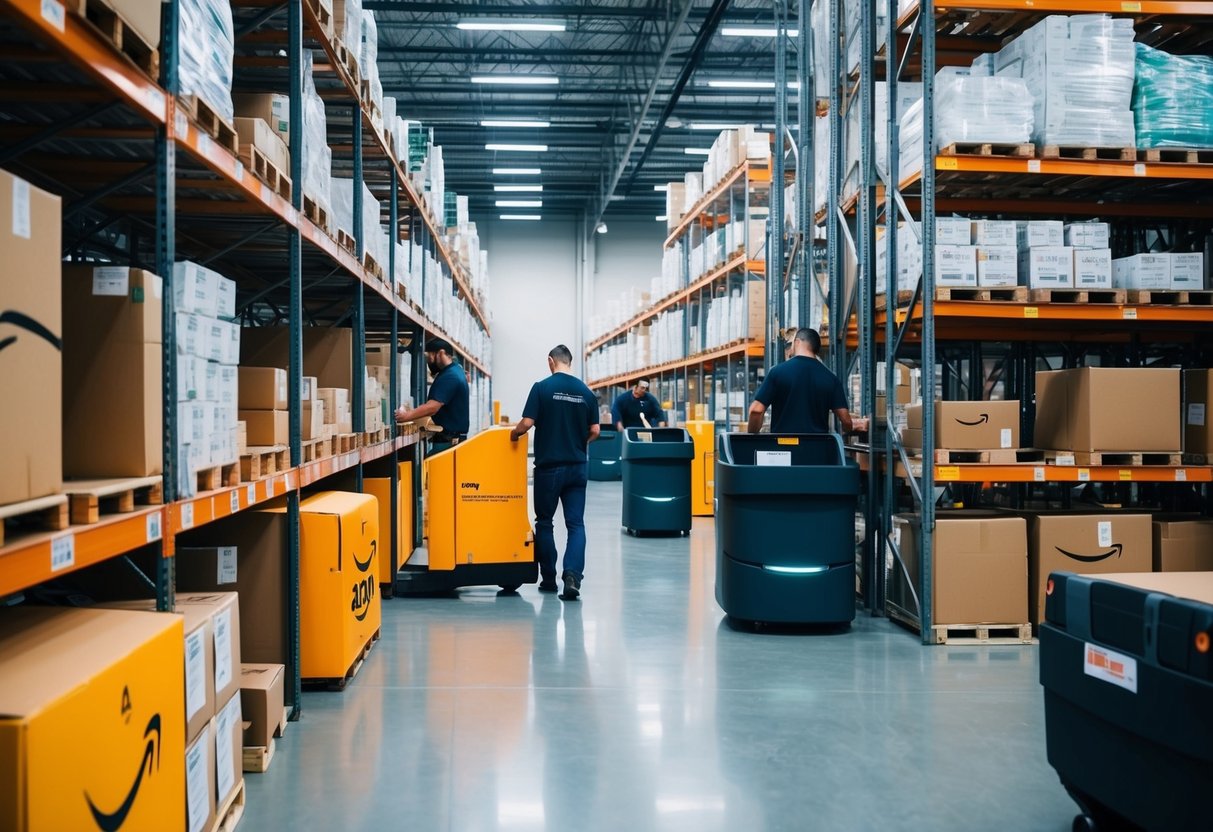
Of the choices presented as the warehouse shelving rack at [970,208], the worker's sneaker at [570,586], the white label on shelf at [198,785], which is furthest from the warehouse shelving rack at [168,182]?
the warehouse shelving rack at [970,208]

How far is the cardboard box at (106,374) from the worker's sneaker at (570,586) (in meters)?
4.94

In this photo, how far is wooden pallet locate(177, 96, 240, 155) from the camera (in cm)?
304

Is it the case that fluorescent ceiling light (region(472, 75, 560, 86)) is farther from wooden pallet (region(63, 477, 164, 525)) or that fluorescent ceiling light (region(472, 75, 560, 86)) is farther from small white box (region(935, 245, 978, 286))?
wooden pallet (region(63, 477, 164, 525))

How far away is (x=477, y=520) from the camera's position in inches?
294

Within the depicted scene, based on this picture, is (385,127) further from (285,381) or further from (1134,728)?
(1134,728)

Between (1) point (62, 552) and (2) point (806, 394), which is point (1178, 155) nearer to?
(2) point (806, 394)

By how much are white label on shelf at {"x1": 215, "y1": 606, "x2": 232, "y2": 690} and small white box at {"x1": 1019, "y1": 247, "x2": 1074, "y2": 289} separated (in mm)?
5125

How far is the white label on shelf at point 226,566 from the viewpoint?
173 inches

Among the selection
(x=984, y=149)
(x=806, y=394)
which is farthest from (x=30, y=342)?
(x=806, y=394)

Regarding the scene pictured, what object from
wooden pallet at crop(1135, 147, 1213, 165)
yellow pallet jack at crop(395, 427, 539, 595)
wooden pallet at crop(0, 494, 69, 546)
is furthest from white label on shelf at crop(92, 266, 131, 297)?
wooden pallet at crop(1135, 147, 1213, 165)

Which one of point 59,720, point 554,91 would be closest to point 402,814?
point 59,720

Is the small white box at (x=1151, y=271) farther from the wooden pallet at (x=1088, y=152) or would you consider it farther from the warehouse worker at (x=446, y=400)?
the warehouse worker at (x=446, y=400)

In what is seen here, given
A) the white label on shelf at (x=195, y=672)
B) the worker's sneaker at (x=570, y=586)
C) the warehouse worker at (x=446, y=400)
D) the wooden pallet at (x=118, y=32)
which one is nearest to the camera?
the wooden pallet at (x=118, y=32)

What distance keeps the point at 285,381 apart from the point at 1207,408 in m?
5.54
